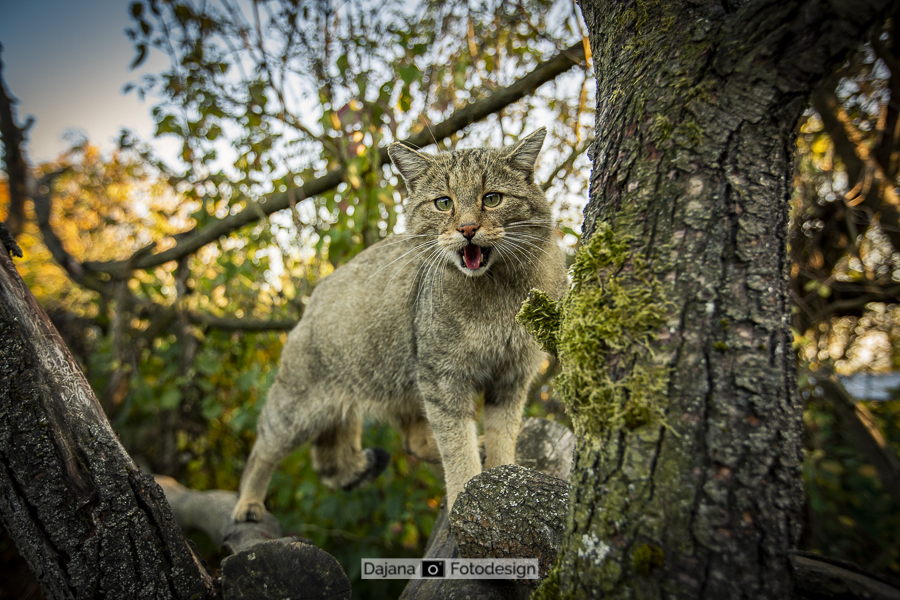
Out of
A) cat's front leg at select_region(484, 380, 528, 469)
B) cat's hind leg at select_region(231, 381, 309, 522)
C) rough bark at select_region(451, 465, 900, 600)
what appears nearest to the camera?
rough bark at select_region(451, 465, 900, 600)

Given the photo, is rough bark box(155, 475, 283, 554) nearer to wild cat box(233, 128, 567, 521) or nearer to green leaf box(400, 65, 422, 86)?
wild cat box(233, 128, 567, 521)

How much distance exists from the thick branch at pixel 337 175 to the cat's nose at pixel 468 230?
0.88m

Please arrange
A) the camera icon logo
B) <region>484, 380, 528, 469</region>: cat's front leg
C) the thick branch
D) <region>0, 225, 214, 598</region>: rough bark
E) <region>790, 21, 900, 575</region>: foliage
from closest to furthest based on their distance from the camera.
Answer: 1. <region>0, 225, 214, 598</region>: rough bark
2. the camera icon logo
3. <region>484, 380, 528, 469</region>: cat's front leg
4. the thick branch
5. <region>790, 21, 900, 575</region>: foliage

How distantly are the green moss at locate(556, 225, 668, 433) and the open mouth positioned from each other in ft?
3.15

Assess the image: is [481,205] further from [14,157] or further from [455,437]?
[14,157]

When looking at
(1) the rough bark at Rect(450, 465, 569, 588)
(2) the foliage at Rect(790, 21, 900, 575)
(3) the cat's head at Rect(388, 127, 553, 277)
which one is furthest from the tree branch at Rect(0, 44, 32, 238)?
(2) the foliage at Rect(790, 21, 900, 575)

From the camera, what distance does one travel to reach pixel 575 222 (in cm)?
418

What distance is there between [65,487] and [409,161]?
7.09 ft

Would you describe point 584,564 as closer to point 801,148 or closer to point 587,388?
point 587,388

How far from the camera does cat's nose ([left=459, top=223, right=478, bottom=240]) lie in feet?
7.07

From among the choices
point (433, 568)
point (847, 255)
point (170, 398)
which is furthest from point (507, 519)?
point (847, 255)

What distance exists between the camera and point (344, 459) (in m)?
3.56

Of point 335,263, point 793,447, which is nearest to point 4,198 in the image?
point 335,263

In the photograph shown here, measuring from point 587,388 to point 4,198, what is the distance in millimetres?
14701
